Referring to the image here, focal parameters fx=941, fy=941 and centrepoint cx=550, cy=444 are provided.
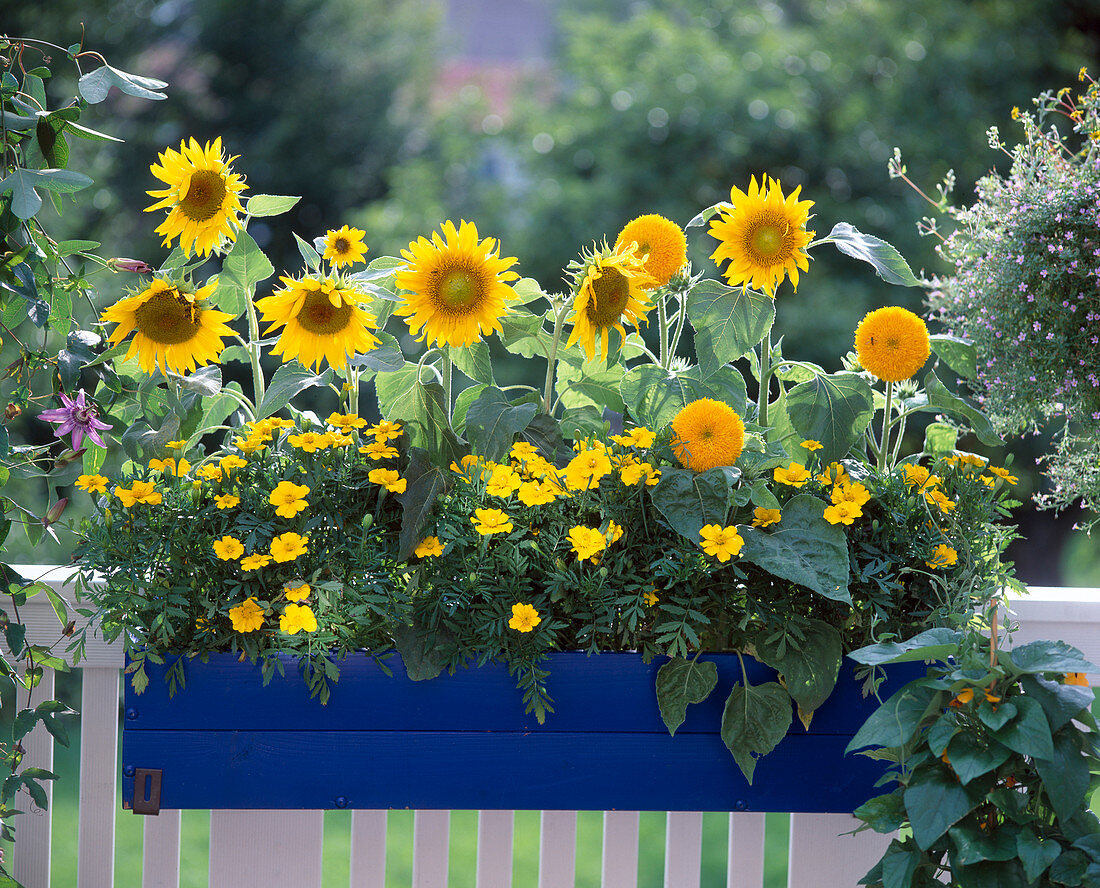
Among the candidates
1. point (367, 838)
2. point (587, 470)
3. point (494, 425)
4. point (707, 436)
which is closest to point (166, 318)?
point (494, 425)

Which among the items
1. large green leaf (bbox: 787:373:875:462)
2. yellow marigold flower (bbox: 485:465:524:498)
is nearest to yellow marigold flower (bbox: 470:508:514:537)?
yellow marigold flower (bbox: 485:465:524:498)

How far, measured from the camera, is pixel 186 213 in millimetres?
1000

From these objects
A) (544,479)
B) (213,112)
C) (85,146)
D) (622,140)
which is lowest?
(544,479)

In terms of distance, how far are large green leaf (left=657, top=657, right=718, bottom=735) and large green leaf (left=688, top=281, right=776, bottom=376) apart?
1.01ft

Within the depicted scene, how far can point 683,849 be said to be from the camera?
1.17 meters

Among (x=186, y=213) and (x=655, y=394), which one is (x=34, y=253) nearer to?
(x=186, y=213)

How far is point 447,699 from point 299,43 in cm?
547

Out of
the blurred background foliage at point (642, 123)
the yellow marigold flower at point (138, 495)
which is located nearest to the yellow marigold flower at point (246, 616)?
the yellow marigold flower at point (138, 495)

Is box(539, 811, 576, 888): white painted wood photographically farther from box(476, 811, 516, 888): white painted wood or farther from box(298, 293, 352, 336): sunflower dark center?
box(298, 293, 352, 336): sunflower dark center

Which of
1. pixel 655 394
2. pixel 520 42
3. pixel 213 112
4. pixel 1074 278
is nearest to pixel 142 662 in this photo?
pixel 655 394

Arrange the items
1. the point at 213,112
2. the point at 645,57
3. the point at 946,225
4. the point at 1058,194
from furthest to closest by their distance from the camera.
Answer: the point at 213,112 < the point at 645,57 < the point at 946,225 < the point at 1058,194

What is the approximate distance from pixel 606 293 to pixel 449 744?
0.48 m

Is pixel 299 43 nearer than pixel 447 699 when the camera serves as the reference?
No

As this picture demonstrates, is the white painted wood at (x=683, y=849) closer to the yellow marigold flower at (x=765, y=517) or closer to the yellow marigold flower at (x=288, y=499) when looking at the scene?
the yellow marigold flower at (x=765, y=517)
